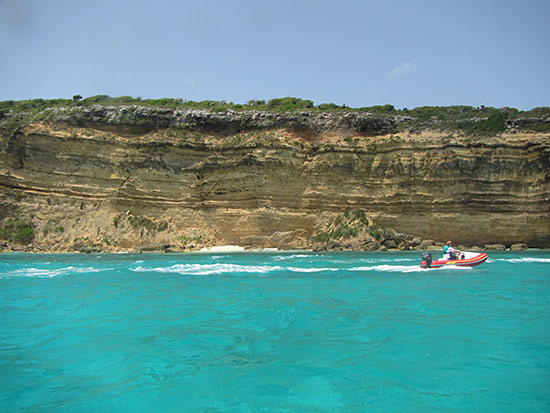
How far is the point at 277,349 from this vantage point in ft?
21.7

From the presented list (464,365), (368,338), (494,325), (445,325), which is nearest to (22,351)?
(368,338)

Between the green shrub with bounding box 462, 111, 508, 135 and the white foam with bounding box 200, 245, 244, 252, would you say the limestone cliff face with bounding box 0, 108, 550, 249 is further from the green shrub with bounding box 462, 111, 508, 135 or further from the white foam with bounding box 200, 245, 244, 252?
the green shrub with bounding box 462, 111, 508, 135

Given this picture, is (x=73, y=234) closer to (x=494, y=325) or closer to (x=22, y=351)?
(x=22, y=351)

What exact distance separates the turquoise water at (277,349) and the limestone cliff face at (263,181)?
23430 mm

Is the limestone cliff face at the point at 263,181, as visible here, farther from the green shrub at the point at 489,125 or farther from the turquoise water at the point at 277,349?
the turquoise water at the point at 277,349

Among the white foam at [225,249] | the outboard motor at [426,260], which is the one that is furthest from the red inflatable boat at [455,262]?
the white foam at [225,249]

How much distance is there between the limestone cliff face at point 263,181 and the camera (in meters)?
35.1

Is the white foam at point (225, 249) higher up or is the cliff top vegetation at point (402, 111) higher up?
the cliff top vegetation at point (402, 111)

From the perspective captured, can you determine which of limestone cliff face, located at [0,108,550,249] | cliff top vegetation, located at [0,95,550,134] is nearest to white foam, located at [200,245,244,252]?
limestone cliff face, located at [0,108,550,249]

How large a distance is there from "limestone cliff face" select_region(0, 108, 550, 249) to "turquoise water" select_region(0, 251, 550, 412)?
23.4 meters

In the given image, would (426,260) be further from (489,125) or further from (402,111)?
(402,111)

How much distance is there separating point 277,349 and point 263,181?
30.0 m

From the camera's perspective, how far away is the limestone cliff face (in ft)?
115

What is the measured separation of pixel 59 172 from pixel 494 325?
3889cm
